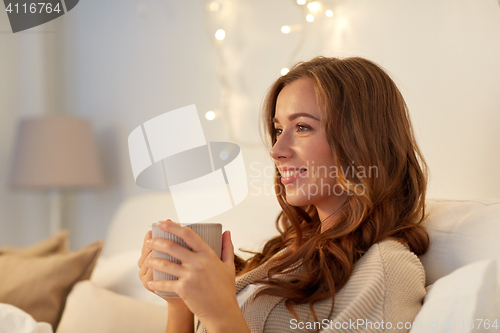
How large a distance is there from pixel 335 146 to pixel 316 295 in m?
0.32

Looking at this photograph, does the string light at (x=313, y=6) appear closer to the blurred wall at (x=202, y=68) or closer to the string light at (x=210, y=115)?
the blurred wall at (x=202, y=68)

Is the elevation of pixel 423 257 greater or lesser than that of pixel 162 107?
lesser

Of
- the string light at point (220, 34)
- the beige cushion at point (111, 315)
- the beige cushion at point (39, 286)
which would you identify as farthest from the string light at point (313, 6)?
the beige cushion at point (39, 286)

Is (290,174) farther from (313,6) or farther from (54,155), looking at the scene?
(54,155)

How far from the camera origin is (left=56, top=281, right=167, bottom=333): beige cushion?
1.10m

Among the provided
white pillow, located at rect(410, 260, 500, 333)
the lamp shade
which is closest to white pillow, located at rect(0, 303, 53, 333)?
the lamp shade

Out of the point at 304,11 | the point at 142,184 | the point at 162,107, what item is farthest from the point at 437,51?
the point at 142,184

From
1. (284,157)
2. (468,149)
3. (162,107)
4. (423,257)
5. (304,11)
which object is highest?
(304,11)

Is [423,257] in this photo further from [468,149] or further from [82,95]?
[82,95]

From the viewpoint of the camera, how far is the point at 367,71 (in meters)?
0.90

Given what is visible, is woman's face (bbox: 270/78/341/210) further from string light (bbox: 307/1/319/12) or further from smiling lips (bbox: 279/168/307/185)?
string light (bbox: 307/1/319/12)

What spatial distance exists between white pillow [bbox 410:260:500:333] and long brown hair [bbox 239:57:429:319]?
0.49ft

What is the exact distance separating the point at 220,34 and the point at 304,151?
2.48 ft

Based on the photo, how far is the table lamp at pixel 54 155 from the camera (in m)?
1.48
